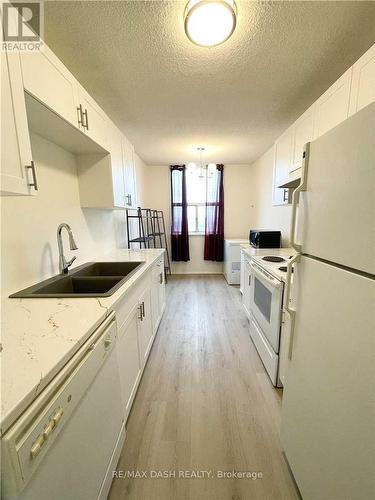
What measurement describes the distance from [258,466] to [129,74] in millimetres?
2703

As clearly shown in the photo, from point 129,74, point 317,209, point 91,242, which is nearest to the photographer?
point 317,209

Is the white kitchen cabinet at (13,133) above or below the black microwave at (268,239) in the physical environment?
above

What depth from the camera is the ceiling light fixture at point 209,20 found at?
0.98 m

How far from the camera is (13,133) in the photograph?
88 cm

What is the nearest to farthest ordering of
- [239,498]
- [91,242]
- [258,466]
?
[239,498]
[258,466]
[91,242]

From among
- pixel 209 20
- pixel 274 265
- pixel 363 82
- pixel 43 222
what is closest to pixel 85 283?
pixel 43 222

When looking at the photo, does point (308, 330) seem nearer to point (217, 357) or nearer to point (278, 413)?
point (278, 413)

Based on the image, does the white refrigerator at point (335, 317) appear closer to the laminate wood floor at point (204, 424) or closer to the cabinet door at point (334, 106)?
the laminate wood floor at point (204, 424)

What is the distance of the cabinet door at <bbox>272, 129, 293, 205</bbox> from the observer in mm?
2316

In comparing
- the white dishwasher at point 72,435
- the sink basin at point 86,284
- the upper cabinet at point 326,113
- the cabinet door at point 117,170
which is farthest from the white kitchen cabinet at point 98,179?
the upper cabinet at point 326,113

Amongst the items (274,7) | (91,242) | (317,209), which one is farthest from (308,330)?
(91,242)

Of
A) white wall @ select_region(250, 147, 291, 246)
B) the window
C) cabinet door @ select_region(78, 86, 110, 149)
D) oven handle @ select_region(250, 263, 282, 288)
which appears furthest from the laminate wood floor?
the window

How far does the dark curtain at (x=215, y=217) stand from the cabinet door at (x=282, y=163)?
1711 mm

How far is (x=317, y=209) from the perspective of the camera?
0.85 metres
